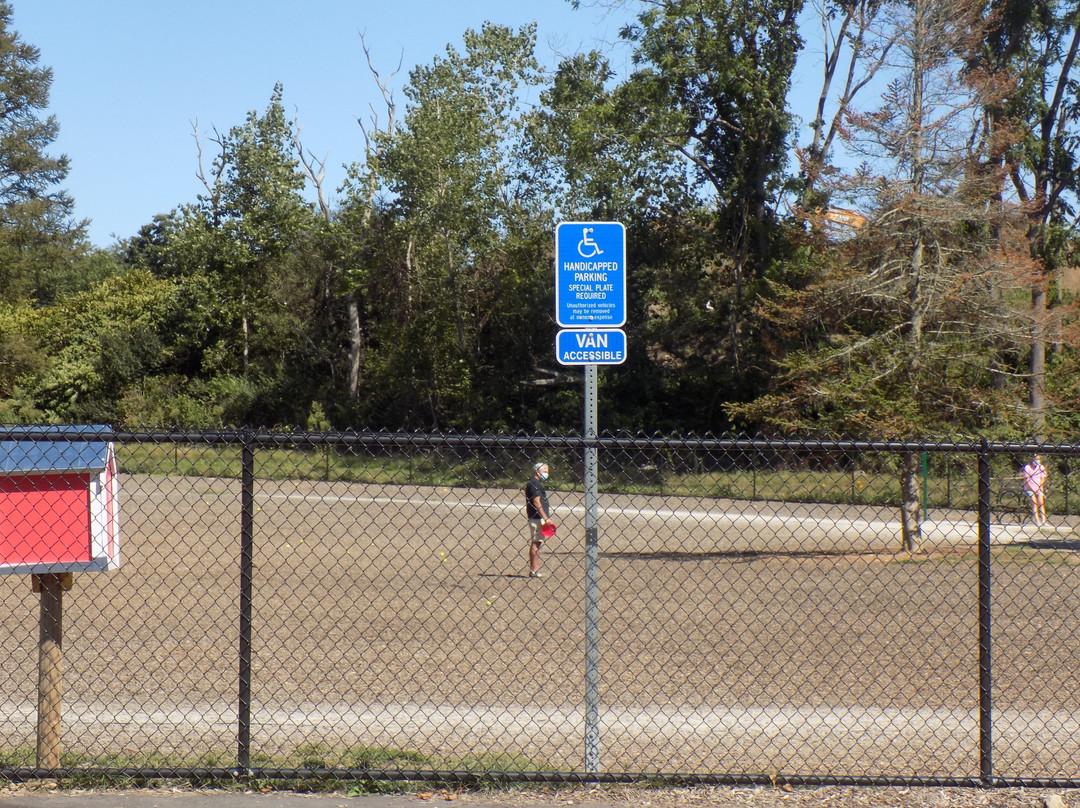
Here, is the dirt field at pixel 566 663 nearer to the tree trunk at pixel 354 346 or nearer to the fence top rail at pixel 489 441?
the fence top rail at pixel 489 441

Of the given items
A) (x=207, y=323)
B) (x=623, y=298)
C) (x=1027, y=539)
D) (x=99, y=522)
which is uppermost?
(x=207, y=323)

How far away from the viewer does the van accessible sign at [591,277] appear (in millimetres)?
5152

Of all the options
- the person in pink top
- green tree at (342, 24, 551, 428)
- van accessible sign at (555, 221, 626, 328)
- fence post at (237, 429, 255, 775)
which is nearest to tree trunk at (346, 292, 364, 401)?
green tree at (342, 24, 551, 428)

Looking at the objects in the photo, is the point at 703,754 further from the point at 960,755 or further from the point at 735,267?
the point at 735,267

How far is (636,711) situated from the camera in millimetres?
6809

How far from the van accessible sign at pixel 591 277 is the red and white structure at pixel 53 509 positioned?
2.36 m

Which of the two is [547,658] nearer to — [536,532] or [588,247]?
[588,247]

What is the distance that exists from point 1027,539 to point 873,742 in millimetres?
13435

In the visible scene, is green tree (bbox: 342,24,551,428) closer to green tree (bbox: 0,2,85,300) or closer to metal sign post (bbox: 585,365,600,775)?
green tree (bbox: 0,2,85,300)

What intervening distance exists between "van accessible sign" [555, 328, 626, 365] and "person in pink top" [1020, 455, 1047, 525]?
17021mm

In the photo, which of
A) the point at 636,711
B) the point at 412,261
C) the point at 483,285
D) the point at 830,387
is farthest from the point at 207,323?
the point at 636,711

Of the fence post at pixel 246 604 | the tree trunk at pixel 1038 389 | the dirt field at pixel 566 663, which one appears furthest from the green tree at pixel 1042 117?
the fence post at pixel 246 604

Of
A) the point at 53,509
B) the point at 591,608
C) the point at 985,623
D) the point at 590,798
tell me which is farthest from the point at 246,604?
the point at 985,623

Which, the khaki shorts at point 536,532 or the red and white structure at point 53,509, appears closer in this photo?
the red and white structure at point 53,509
